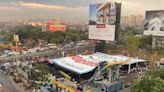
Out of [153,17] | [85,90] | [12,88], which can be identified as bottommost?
[12,88]

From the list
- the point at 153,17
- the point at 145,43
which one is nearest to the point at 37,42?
the point at 145,43

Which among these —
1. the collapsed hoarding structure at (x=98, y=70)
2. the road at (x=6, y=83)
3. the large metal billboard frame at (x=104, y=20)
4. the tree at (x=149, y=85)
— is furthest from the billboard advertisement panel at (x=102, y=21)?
the tree at (x=149, y=85)

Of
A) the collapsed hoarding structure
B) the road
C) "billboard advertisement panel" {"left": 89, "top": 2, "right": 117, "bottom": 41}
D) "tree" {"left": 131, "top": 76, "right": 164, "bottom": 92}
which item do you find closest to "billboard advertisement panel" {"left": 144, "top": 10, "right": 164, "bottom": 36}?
"billboard advertisement panel" {"left": 89, "top": 2, "right": 117, "bottom": 41}

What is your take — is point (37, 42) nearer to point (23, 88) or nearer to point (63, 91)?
point (23, 88)

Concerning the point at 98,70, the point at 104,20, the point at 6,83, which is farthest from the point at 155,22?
the point at 6,83

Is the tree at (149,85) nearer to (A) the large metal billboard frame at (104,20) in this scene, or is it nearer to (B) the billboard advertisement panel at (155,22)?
(A) the large metal billboard frame at (104,20)

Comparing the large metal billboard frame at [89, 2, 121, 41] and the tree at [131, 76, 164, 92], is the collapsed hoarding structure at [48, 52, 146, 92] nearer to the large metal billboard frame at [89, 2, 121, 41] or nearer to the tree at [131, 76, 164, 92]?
the tree at [131, 76, 164, 92]
